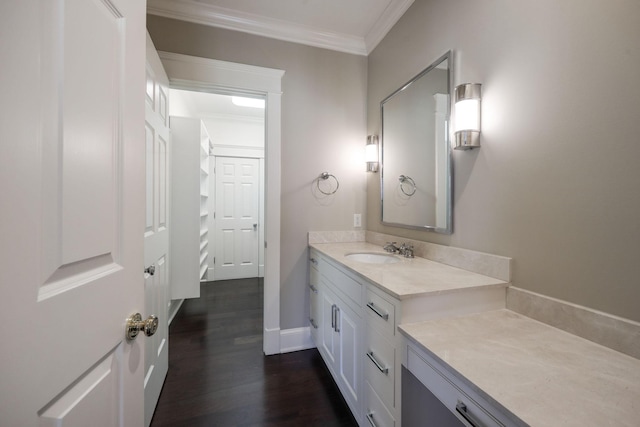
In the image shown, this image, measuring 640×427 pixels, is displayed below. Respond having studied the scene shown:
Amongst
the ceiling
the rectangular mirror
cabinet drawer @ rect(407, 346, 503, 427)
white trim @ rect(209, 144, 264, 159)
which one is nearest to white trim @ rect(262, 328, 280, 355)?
the rectangular mirror

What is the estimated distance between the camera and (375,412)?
1.17 meters

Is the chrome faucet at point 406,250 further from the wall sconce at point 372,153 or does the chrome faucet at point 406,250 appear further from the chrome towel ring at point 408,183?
the wall sconce at point 372,153

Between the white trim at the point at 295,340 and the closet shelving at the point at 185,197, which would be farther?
the closet shelving at the point at 185,197

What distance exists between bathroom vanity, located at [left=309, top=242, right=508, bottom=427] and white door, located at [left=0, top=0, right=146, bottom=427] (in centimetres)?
87

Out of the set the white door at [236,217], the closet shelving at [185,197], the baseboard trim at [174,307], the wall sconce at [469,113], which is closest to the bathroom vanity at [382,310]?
the wall sconce at [469,113]

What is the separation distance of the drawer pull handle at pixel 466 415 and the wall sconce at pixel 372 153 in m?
1.75

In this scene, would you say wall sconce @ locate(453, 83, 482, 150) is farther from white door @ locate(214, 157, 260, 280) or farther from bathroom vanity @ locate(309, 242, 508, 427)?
white door @ locate(214, 157, 260, 280)

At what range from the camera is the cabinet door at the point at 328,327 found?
5.37 ft

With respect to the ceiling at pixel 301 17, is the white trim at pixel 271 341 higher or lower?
lower

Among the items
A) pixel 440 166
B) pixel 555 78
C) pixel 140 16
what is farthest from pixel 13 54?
pixel 440 166

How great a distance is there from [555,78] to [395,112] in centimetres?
106

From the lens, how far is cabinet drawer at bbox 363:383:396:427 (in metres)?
1.07

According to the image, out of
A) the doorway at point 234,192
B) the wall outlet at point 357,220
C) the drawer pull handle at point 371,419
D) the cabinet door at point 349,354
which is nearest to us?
the drawer pull handle at point 371,419

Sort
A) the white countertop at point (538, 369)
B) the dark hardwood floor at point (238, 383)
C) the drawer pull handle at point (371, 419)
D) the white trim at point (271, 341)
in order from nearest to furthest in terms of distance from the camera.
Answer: the white countertop at point (538, 369) < the drawer pull handle at point (371, 419) < the dark hardwood floor at point (238, 383) < the white trim at point (271, 341)
